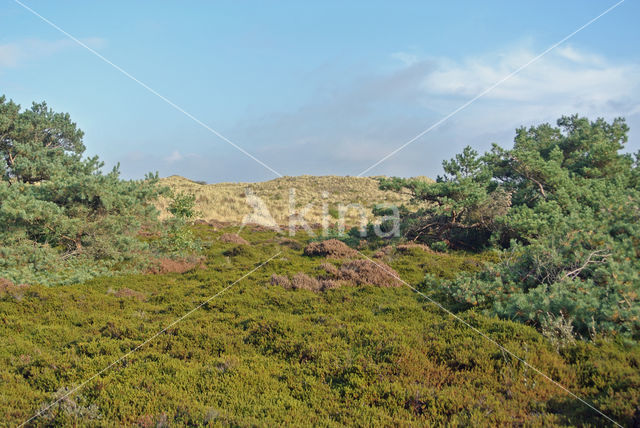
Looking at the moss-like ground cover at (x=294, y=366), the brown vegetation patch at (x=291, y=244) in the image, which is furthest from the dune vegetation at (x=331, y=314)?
the brown vegetation patch at (x=291, y=244)

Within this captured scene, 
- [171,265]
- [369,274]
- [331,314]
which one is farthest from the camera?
[171,265]

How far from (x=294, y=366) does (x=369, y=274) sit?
21.4 ft

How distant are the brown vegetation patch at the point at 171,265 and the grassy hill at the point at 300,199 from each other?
14.1 metres

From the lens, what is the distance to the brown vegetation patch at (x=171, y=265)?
15.9m

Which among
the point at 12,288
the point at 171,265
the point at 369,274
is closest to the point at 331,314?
the point at 369,274

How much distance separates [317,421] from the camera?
520 cm

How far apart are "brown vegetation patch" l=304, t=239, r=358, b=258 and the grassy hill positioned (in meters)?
15.7

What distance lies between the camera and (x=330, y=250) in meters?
17.7

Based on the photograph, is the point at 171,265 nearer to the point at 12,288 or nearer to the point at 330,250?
the point at 12,288

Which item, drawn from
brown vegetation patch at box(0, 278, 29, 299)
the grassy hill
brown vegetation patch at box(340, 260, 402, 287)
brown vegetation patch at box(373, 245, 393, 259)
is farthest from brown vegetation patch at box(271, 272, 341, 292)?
the grassy hill

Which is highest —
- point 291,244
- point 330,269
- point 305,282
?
point 291,244

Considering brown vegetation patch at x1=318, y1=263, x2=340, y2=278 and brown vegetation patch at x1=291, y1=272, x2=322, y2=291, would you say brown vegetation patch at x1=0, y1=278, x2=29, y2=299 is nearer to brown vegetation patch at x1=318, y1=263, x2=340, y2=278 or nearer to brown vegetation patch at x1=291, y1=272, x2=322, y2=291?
brown vegetation patch at x1=291, y1=272, x2=322, y2=291

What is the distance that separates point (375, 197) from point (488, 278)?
50882mm

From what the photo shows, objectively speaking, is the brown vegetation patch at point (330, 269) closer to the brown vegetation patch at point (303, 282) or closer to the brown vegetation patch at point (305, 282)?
the brown vegetation patch at point (303, 282)
